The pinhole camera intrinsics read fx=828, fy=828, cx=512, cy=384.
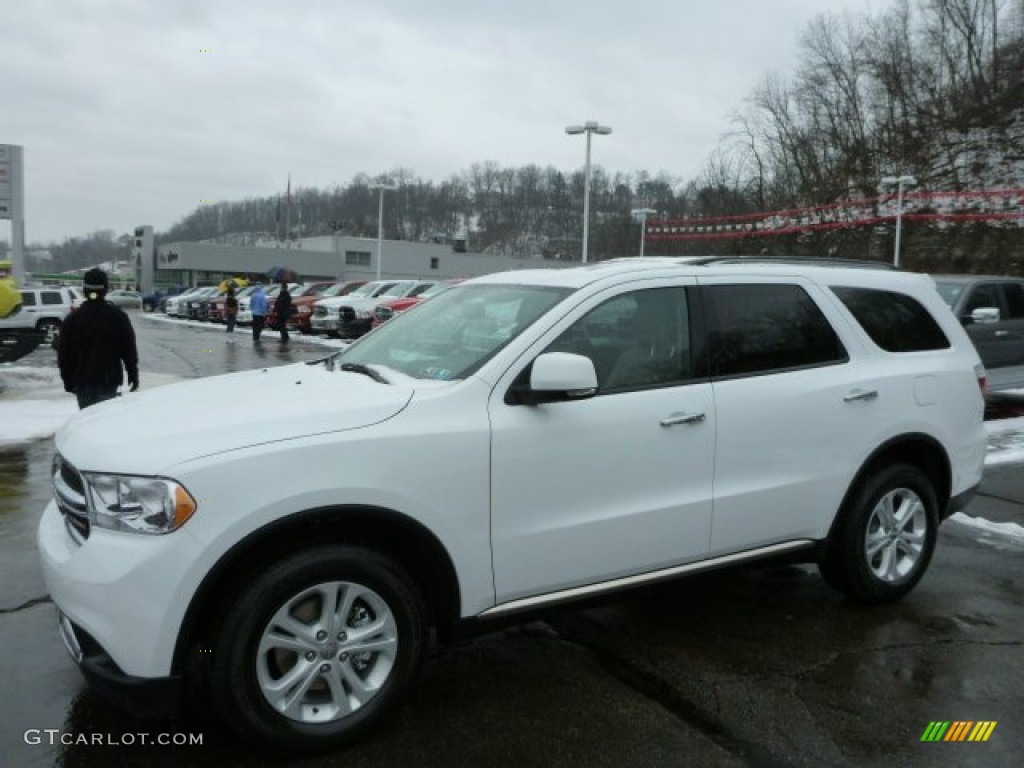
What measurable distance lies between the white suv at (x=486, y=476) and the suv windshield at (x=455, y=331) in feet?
0.06

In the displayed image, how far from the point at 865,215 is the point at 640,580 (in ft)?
151

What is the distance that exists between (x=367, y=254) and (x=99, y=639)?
280 feet

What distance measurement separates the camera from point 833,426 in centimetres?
414

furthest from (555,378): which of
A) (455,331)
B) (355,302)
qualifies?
(355,302)

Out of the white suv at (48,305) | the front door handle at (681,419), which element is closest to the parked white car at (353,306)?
the white suv at (48,305)

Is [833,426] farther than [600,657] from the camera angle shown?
Yes

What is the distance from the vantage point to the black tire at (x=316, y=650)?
9.18ft

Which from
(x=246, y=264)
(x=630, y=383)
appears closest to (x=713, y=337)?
(x=630, y=383)

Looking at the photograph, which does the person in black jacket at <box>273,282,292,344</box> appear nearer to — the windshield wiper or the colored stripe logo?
the windshield wiper

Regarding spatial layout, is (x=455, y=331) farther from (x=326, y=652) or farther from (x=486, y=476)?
(x=326, y=652)

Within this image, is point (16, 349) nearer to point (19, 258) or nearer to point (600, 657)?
point (600, 657)

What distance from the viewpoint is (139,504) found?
2734mm

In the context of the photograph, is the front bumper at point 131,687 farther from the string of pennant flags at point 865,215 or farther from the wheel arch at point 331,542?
the string of pennant flags at point 865,215

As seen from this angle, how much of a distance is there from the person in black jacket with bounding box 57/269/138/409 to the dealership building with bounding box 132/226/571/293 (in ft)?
228
